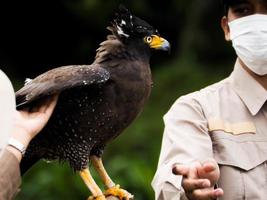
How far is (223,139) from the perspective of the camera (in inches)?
139

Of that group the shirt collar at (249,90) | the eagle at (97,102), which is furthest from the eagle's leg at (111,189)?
the shirt collar at (249,90)

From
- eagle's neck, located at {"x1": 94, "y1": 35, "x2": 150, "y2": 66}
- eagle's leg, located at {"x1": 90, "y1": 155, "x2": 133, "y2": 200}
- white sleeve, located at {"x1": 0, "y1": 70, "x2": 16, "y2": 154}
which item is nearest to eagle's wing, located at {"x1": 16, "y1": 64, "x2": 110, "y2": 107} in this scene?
eagle's neck, located at {"x1": 94, "y1": 35, "x2": 150, "y2": 66}

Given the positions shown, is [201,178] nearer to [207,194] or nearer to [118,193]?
[207,194]

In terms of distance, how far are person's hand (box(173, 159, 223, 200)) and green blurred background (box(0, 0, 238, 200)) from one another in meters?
5.06

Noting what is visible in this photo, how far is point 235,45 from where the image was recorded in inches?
152

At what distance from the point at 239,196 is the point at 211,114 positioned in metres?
0.33

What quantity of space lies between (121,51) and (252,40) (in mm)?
563

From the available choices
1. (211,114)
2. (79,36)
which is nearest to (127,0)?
(79,36)

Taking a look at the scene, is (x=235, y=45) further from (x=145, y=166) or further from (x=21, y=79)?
(x=21, y=79)

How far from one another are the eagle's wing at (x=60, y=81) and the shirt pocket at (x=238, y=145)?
0.56m

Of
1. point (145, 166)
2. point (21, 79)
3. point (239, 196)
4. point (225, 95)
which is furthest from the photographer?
point (21, 79)

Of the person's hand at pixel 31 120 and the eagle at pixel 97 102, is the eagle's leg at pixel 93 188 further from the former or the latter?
Result: the person's hand at pixel 31 120

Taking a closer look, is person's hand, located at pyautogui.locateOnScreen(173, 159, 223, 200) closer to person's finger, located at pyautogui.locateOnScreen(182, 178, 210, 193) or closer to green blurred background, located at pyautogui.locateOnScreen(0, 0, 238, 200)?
person's finger, located at pyautogui.locateOnScreen(182, 178, 210, 193)

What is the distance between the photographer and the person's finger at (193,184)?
305 cm
